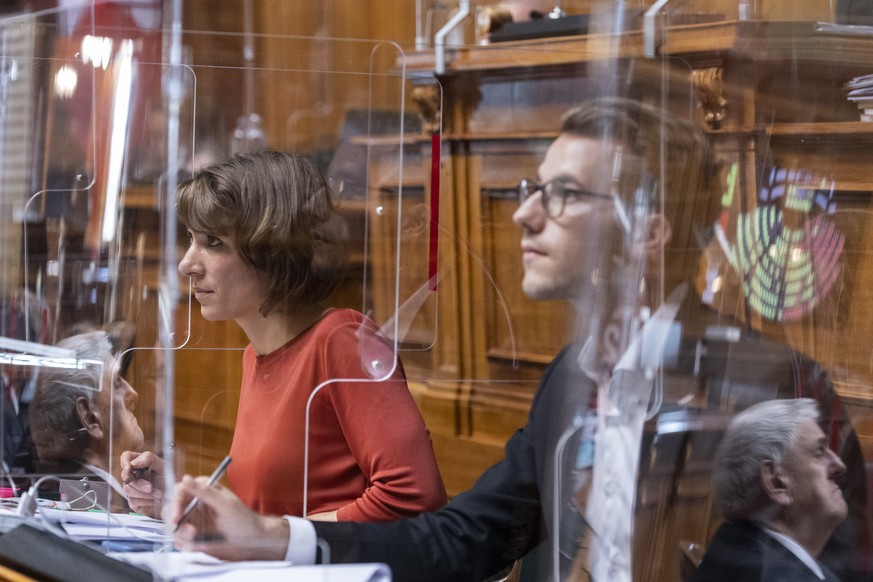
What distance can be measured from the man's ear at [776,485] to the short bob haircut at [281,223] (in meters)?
0.34

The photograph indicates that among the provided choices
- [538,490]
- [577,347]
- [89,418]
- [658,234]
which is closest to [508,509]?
[538,490]

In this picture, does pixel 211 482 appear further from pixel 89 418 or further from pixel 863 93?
pixel 863 93

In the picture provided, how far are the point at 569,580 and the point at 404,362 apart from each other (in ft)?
0.65

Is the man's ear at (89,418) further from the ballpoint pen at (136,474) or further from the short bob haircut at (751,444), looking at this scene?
the short bob haircut at (751,444)

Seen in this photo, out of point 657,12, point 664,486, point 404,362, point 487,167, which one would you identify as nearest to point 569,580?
point 664,486

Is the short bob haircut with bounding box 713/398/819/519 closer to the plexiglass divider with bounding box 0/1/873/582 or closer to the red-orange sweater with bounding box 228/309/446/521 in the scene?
Result: the plexiglass divider with bounding box 0/1/873/582

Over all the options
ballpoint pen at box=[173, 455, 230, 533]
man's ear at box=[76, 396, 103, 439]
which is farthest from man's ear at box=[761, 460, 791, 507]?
man's ear at box=[76, 396, 103, 439]

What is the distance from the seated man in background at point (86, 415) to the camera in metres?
0.81

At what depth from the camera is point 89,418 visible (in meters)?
0.85

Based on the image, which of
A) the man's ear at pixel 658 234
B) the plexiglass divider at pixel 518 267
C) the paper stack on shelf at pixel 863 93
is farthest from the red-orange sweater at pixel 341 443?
the paper stack on shelf at pixel 863 93

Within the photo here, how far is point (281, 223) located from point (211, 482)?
0.63ft

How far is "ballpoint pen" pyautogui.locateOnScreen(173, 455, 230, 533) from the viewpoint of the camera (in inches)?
27.9

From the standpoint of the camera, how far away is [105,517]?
0.82 m

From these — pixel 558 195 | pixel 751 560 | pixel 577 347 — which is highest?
pixel 558 195
